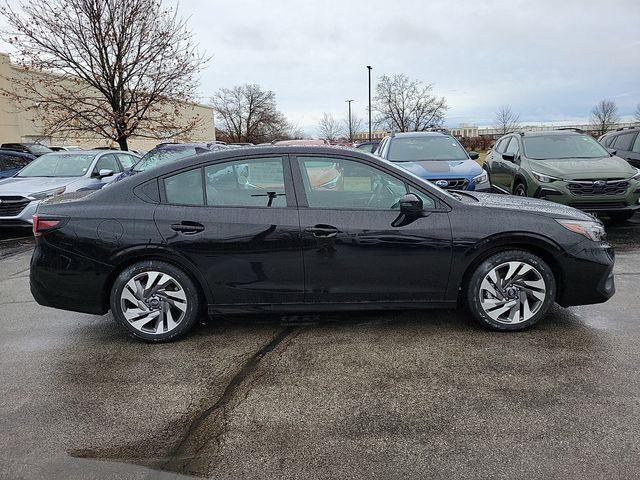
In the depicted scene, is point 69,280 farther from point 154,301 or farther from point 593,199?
point 593,199

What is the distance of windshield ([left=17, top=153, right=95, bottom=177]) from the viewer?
9.73 meters

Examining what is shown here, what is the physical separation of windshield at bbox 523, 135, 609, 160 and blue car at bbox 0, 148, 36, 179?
38.9 feet

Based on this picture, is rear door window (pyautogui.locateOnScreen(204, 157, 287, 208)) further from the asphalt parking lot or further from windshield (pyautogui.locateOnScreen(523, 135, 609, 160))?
windshield (pyautogui.locateOnScreen(523, 135, 609, 160))

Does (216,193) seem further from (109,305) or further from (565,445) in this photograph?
(565,445)

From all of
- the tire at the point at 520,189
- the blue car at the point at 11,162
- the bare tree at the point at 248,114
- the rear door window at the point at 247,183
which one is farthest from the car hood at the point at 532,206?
the bare tree at the point at 248,114

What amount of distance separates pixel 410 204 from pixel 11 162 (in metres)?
12.1

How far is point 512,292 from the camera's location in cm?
387

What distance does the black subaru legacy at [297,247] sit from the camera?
3.76 m

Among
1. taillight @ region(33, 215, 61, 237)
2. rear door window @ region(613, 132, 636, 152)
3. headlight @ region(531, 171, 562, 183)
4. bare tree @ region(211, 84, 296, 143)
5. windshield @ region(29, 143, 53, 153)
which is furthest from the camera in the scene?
bare tree @ region(211, 84, 296, 143)

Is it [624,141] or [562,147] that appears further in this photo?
[624,141]

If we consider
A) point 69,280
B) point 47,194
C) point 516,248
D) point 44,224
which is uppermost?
point 44,224

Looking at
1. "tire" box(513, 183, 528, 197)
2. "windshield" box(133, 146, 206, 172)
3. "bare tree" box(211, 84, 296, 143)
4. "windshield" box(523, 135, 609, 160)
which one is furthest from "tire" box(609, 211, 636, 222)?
"bare tree" box(211, 84, 296, 143)

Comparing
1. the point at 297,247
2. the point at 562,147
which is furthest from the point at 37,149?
the point at 297,247

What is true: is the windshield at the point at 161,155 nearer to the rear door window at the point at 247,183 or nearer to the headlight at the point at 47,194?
the headlight at the point at 47,194
